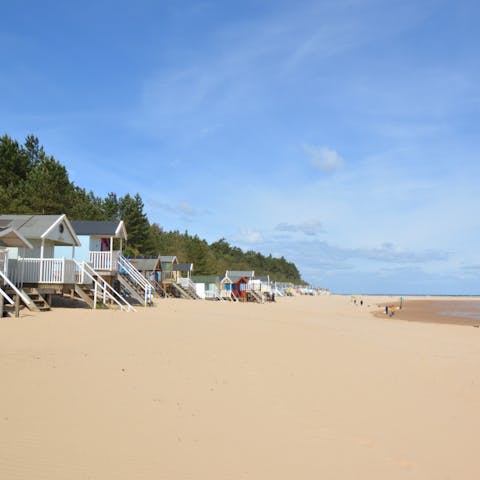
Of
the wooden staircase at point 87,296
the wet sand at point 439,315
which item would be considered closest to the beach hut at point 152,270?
the wooden staircase at point 87,296

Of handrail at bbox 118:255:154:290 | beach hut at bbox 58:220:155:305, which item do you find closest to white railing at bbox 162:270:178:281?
handrail at bbox 118:255:154:290

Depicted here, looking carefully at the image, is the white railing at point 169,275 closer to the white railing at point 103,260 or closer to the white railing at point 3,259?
the white railing at point 103,260

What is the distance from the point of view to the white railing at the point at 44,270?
21.1 meters

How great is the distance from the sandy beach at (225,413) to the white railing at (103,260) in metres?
15.3

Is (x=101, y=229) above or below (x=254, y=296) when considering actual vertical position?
above

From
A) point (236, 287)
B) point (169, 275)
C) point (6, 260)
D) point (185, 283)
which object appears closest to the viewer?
point (6, 260)

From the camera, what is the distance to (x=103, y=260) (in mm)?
27281

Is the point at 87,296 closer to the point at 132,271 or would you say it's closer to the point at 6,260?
the point at 6,260

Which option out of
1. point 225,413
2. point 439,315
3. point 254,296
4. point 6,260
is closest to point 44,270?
point 6,260

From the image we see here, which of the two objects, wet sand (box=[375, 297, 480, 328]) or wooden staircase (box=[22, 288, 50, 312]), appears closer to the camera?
wooden staircase (box=[22, 288, 50, 312])

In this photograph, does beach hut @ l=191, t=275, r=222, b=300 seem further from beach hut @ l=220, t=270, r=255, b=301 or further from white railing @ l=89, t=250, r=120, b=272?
white railing @ l=89, t=250, r=120, b=272

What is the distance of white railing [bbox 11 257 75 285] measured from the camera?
2114 centimetres

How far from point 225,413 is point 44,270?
17356mm

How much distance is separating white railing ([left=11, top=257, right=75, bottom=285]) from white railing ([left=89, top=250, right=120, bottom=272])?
18.5 ft
